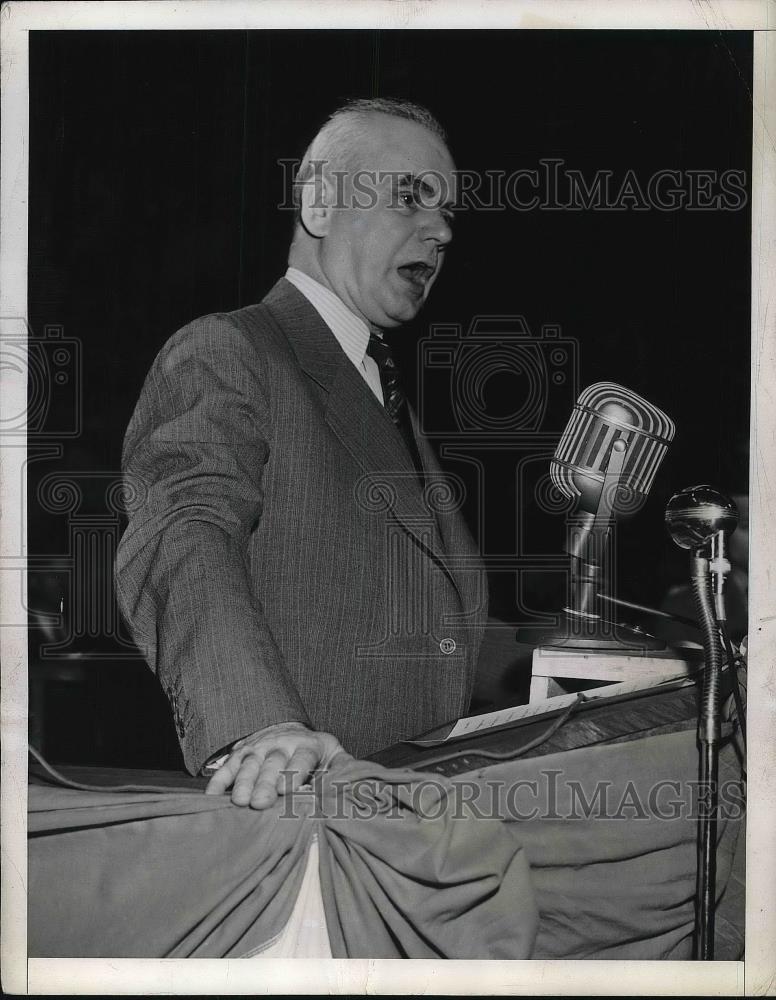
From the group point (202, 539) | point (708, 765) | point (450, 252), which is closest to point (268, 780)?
point (202, 539)

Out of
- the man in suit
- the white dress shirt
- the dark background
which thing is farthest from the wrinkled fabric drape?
the white dress shirt

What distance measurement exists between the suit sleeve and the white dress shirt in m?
0.17

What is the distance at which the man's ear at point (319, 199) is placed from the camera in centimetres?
174

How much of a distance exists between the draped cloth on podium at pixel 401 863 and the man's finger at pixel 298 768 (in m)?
0.02

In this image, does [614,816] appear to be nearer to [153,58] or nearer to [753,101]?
[753,101]

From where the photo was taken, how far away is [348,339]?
5.79 feet

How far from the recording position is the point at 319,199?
5.73 feet

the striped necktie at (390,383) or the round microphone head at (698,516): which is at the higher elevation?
the striped necktie at (390,383)

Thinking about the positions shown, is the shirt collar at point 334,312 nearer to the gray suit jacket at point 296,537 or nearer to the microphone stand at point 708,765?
the gray suit jacket at point 296,537

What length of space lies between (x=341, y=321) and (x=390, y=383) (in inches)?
5.6

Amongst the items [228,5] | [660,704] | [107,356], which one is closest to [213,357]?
[107,356]

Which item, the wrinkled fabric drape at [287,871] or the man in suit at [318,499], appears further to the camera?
the man in suit at [318,499]

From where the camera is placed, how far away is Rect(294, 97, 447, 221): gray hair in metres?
1.75

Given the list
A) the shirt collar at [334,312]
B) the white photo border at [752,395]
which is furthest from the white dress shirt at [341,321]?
the white photo border at [752,395]
